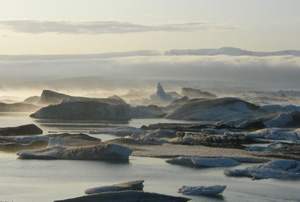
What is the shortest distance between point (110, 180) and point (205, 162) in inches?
148

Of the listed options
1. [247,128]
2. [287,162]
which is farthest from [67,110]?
[287,162]

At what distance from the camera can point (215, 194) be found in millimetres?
13227

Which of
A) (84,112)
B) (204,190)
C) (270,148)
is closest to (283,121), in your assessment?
(84,112)

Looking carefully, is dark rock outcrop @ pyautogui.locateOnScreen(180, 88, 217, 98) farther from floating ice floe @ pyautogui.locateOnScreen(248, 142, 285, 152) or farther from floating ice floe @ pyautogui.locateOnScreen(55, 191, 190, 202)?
floating ice floe @ pyautogui.locateOnScreen(55, 191, 190, 202)

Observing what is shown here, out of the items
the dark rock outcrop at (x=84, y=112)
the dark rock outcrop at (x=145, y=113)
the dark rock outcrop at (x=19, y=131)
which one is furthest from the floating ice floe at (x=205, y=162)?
the dark rock outcrop at (x=145, y=113)

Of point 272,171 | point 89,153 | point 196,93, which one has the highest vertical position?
point 196,93

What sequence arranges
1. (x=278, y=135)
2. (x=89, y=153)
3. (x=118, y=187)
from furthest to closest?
(x=278, y=135) < (x=89, y=153) < (x=118, y=187)

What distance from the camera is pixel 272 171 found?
52.1 feet

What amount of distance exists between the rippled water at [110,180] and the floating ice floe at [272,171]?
0.41m

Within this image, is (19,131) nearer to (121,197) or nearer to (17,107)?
(121,197)

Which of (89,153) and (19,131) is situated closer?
(89,153)

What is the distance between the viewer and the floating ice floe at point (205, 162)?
1761 centimetres

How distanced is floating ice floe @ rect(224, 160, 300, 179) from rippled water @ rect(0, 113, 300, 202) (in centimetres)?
41

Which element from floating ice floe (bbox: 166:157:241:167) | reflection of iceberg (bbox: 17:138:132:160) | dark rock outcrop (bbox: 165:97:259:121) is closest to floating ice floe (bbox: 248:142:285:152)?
floating ice floe (bbox: 166:157:241:167)
